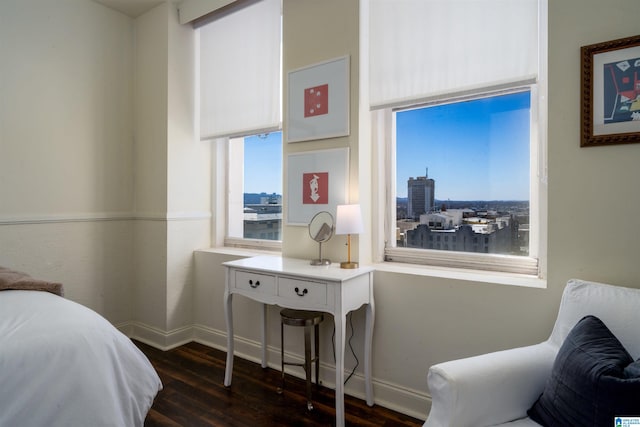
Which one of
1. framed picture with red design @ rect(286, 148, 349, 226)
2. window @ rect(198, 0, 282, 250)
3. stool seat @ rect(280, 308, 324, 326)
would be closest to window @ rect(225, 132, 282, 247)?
window @ rect(198, 0, 282, 250)

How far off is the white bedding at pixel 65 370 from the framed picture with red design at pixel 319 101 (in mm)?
1626

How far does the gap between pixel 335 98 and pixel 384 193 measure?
70 centimetres

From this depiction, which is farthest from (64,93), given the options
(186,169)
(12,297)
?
(12,297)

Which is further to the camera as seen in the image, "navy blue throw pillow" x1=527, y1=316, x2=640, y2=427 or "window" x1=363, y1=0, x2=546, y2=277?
"window" x1=363, y1=0, x2=546, y2=277

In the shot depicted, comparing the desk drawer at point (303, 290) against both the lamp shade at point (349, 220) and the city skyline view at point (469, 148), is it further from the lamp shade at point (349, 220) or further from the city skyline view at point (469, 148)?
the city skyline view at point (469, 148)

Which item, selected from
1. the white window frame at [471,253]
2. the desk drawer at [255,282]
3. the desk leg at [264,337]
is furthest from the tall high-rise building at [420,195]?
the desk leg at [264,337]

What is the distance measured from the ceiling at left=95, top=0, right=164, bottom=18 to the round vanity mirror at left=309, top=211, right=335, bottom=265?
7.73 ft

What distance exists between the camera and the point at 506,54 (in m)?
1.84

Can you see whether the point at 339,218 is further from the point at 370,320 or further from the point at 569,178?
the point at 569,178

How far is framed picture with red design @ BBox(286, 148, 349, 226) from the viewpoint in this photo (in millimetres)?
2309

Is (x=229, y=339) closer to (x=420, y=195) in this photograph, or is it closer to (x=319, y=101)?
(x=420, y=195)

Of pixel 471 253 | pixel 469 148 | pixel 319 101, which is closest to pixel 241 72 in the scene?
pixel 319 101

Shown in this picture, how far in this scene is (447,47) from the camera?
200 cm

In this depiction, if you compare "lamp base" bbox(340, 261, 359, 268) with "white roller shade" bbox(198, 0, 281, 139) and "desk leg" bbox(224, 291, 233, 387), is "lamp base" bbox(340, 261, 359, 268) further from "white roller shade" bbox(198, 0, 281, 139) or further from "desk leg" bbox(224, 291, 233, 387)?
"white roller shade" bbox(198, 0, 281, 139)
